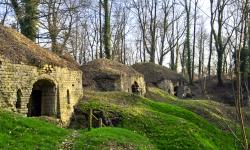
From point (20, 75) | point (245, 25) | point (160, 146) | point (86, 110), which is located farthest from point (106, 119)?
point (245, 25)

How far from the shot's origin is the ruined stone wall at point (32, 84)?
666 inches

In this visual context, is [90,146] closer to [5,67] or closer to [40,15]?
[5,67]

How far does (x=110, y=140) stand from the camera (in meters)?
16.2

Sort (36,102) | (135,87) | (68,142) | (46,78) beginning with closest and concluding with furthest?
1. (68,142)
2. (46,78)
3. (36,102)
4. (135,87)

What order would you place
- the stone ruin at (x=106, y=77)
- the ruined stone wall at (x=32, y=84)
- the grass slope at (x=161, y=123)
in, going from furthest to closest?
the stone ruin at (x=106, y=77) < the grass slope at (x=161, y=123) < the ruined stone wall at (x=32, y=84)

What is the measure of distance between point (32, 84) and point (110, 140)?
191 inches

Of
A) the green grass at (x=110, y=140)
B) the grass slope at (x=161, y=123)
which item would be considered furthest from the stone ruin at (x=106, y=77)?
the green grass at (x=110, y=140)

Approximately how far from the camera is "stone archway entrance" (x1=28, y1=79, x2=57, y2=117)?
20.4 meters

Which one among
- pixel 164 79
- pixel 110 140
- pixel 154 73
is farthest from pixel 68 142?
pixel 154 73

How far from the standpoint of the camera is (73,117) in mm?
21547

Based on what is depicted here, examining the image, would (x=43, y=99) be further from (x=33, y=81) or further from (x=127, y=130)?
(x=127, y=130)

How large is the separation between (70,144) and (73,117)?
21.5 ft

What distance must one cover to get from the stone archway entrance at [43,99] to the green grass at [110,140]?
3694 millimetres

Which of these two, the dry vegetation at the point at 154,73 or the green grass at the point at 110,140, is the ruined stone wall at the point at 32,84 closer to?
the green grass at the point at 110,140
